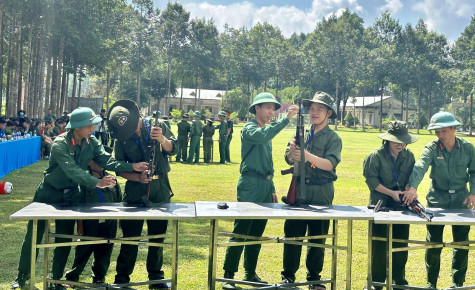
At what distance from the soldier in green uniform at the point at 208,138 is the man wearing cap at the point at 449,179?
680 inches

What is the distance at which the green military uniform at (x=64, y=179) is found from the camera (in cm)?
634

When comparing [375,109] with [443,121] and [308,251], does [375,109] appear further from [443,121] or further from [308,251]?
[308,251]

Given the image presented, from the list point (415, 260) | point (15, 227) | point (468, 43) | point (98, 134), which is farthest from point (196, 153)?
point (468, 43)

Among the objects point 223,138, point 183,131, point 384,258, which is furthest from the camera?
point 223,138

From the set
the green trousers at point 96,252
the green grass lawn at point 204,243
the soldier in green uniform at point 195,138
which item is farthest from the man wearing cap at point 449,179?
the soldier in green uniform at point 195,138

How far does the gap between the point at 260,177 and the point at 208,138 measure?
17103 mm

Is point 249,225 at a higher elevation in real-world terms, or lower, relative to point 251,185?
lower

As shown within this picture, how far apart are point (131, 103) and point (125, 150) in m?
0.56

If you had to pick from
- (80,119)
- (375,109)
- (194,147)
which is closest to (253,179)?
(80,119)

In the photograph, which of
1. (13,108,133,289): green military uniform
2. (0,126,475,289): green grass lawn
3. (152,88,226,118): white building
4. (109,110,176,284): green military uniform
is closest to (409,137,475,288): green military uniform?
(0,126,475,289): green grass lawn

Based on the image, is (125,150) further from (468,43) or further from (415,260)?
(468,43)

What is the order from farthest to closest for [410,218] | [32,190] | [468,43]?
[468,43] < [32,190] < [410,218]

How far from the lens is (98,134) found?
90.7 ft

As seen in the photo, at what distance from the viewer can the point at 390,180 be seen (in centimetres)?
708
